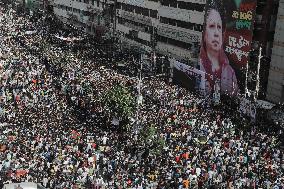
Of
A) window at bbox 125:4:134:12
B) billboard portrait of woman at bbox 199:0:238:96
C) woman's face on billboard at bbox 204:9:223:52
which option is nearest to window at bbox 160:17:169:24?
window at bbox 125:4:134:12

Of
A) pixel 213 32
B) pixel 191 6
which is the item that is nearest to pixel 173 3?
pixel 191 6

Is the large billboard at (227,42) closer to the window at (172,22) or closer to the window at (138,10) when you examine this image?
the window at (172,22)

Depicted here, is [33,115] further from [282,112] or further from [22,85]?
[282,112]

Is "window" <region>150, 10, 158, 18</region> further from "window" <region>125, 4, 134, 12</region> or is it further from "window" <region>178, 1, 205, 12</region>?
"window" <region>125, 4, 134, 12</region>

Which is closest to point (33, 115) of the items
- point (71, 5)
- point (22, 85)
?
point (22, 85)

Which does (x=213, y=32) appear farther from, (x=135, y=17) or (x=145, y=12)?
(x=135, y=17)

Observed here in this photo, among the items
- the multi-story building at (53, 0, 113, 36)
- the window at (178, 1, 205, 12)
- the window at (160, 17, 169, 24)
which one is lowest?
the multi-story building at (53, 0, 113, 36)

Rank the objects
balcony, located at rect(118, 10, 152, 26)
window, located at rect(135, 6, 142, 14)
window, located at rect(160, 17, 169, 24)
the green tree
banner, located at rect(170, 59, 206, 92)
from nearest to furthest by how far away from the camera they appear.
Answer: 1. the green tree
2. banner, located at rect(170, 59, 206, 92)
3. window, located at rect(160, 17, 169, 24)
4. balcony, located at rect(118, 10, 152, 26)
5. window, located at rect(135, 6, 142, 14)

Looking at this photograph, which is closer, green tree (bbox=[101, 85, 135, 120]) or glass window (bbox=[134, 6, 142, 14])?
green tree (bbox=[101, 85, 135, 120])
